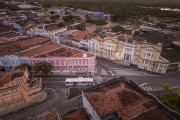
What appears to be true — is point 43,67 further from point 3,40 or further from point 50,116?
point 3,40

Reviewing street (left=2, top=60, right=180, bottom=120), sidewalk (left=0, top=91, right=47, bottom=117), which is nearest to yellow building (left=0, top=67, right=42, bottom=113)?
sidewalk (left=0, top=91, right=47, bottom=117)

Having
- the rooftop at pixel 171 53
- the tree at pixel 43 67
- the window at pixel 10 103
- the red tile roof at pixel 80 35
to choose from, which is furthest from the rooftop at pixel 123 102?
the red tile roof at pixel 80 35

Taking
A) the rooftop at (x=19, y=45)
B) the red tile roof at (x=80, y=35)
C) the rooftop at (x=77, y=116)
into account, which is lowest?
the rooftop at (x=77, y=116)

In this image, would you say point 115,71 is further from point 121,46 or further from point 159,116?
point 159,116

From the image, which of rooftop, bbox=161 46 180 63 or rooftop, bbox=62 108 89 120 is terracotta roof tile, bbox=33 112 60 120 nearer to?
rooftop, bbox=62 108 89 120

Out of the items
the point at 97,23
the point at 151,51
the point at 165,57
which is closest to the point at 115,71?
the point at 151,51

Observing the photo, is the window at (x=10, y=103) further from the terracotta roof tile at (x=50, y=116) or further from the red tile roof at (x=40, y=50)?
the red tile roof at (x=40, y=50)

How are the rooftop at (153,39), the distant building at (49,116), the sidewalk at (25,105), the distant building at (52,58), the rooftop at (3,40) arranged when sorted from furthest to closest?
the rooftop at (3,40) < the rooftop at (153,39) < the distant building at (52,58) < the sidewalk at (25,105) < the distant building at (49,116)
